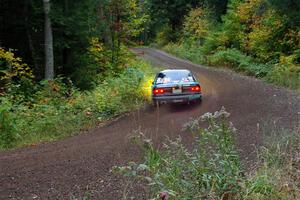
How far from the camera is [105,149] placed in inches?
416

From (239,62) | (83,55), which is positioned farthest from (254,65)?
(83,55)

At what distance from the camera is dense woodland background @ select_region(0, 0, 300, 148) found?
621 inches

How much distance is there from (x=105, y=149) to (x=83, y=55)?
43.4 feet

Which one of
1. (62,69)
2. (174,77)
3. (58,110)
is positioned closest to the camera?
(58,110)

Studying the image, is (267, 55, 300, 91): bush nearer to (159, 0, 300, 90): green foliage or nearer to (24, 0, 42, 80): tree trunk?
(159, 0, 300, 90): green foliage

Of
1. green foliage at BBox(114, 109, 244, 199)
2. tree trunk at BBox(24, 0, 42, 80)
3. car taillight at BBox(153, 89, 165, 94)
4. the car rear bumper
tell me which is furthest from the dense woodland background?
green foliage at BBox(114, 109, 244, 199)

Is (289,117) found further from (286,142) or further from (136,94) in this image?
(136,94)

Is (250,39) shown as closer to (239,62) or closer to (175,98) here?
(239,62)

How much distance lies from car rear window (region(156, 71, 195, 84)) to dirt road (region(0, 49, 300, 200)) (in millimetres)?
1051

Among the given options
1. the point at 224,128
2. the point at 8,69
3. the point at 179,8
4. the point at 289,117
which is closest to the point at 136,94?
the point at 8,69

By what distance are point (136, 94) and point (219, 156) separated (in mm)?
13501

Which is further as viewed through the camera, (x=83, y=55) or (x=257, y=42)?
(x=257, y=42)

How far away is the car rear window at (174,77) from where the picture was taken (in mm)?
16500

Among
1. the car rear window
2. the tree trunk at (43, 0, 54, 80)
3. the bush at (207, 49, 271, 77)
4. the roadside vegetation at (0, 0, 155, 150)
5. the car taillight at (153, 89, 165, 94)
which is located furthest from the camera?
the bush at (207, 49, 271, 77)
